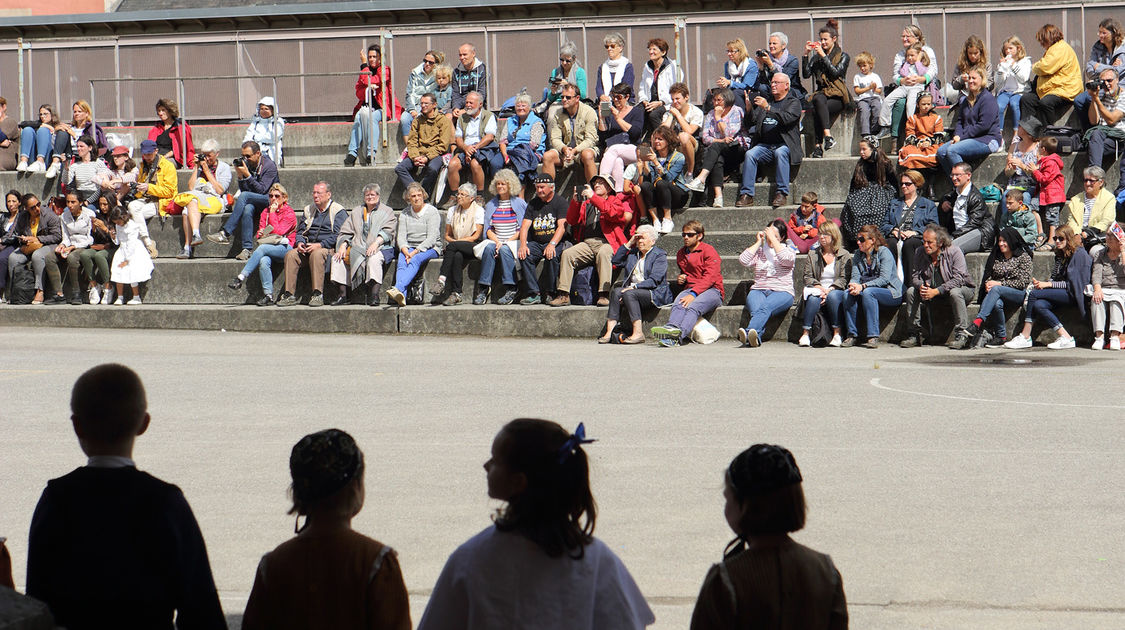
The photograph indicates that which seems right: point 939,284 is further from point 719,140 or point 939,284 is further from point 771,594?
point 771,594

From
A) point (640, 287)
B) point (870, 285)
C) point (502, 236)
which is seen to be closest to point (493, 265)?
point (502, 236)

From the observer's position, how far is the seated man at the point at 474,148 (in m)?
18.8

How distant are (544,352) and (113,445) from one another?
11169 millimetres

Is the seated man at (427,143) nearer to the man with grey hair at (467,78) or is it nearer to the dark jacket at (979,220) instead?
the man with grey hair at (467,78)

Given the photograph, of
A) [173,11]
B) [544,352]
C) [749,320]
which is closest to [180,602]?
[544,352]

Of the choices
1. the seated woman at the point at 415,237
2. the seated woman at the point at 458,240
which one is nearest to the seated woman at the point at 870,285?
the seated woman at the point at 458,240

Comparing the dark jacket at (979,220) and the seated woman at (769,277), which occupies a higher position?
the dark jacket at (979,220)

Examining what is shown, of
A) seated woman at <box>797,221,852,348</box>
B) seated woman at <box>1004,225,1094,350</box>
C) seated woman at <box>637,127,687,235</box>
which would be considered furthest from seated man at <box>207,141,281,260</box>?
seated woman at <box>1004,225,1094,350</box>

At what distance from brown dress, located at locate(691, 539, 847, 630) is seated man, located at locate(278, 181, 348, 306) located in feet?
49.0

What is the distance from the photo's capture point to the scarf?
19641 mm

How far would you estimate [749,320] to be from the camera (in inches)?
623

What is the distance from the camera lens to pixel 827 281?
15.8 metres

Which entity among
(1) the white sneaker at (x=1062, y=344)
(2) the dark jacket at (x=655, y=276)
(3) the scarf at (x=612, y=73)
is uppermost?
(3) the scarf at (x=612, y=73)

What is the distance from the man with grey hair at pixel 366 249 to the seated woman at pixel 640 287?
3237 millimetres
